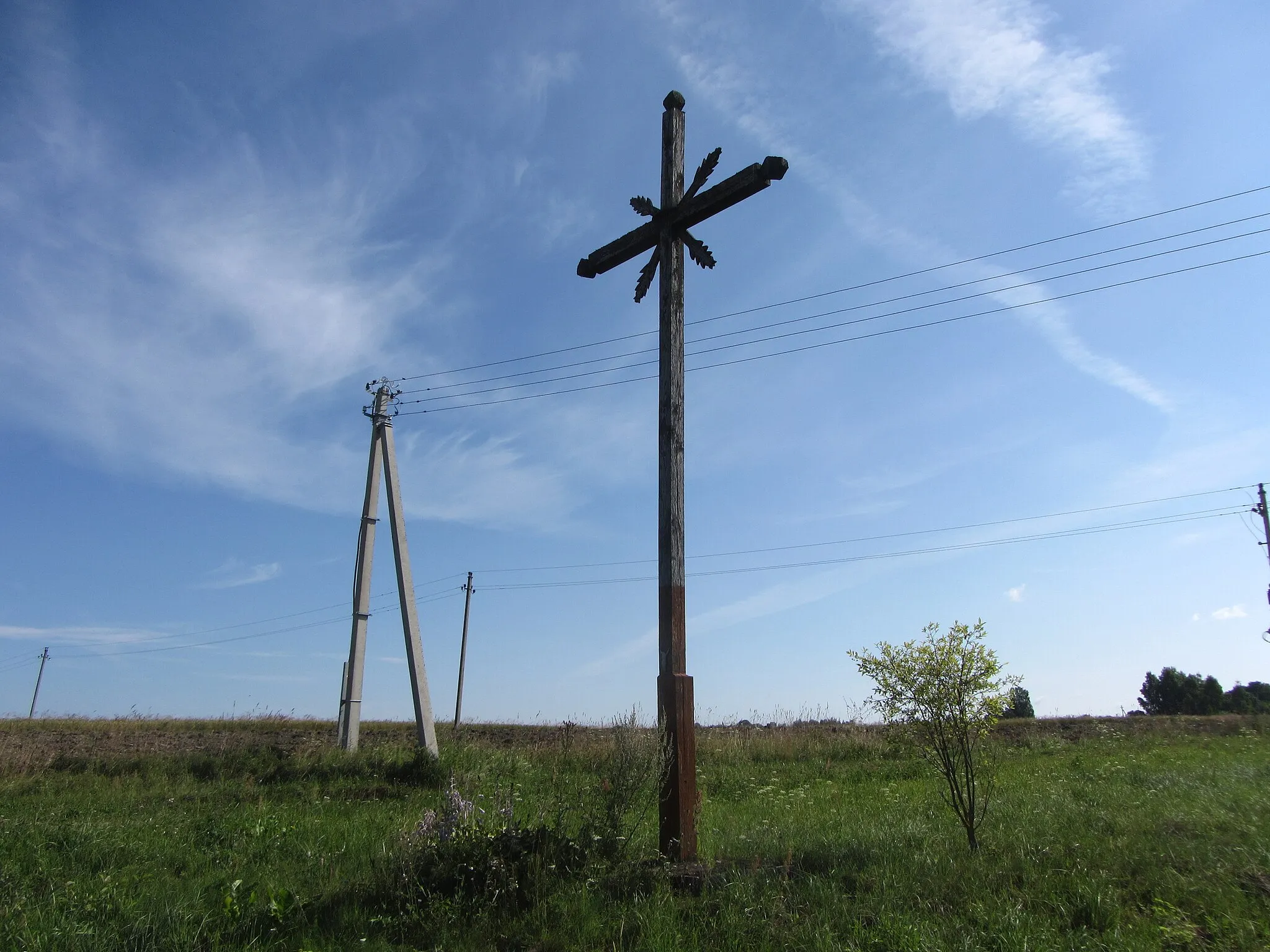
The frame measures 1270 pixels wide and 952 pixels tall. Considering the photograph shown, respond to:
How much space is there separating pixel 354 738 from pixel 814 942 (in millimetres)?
12911

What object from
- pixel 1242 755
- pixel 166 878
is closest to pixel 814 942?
pixel 166 878

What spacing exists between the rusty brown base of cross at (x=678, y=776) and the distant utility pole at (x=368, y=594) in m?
9.03

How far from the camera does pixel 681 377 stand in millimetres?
6914

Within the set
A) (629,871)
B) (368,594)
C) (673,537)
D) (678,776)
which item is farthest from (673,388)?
(368,594)

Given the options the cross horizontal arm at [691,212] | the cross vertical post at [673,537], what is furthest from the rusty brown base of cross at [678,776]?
the cross horizontal arm at [691,212]

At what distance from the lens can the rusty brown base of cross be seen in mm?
5941

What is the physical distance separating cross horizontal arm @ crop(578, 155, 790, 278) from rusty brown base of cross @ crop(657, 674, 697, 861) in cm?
406

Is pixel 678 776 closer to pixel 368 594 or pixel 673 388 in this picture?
pixel 673 388

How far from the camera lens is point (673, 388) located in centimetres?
684

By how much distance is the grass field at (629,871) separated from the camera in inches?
191

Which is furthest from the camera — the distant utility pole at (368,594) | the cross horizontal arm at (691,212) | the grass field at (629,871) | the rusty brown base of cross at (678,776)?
the distant utility pole at (368,594)

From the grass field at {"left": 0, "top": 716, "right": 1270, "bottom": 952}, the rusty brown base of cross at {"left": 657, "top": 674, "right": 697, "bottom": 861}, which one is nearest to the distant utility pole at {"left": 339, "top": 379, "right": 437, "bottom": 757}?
the grass field at {"left": 0, "top": 716, "right": 1270, "bottom": 952}

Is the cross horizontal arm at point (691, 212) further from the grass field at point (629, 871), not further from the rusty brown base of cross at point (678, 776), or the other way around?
the grass field at point (629, 871)

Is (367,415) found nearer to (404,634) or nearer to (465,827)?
(404,634)
